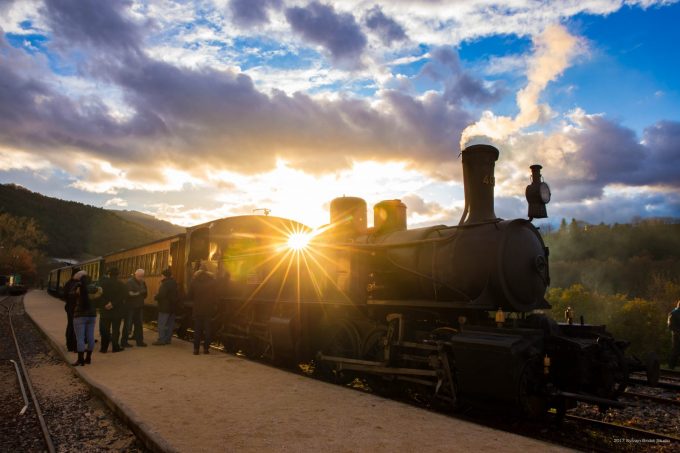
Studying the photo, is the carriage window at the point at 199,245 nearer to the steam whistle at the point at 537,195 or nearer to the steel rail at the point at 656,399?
the steam whistle at the point at 537,195

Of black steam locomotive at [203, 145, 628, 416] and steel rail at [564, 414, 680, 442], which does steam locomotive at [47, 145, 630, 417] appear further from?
steel rail at [564, 414, 680, 442]

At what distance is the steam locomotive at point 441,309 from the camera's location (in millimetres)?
5797

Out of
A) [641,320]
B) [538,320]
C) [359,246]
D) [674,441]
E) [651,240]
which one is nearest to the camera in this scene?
[674,441]

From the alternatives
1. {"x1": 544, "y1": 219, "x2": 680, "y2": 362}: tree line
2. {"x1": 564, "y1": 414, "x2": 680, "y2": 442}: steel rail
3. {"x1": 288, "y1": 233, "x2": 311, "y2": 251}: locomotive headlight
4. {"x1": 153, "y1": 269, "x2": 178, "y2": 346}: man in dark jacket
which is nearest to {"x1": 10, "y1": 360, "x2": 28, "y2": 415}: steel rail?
{"x1": 153, "y1": 269, "x2": 178, "y2": 346}: man in dark jacket

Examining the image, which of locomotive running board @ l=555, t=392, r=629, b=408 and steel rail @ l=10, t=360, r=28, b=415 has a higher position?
locomotive running board @ l=555, t=392, r=629, b=408

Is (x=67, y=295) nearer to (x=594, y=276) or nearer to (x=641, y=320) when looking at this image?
(x=641, y=320)

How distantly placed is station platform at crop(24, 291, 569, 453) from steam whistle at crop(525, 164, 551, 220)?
330cm

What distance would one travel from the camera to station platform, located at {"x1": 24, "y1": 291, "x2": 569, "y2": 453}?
4.41 meters

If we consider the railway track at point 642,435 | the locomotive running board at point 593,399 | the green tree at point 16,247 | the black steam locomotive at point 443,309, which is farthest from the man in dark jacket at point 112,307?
the green tree at point 16,247

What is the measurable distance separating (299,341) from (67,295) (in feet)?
15.8

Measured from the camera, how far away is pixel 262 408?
18.7 ft

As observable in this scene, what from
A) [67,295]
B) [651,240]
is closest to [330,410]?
[67,295]

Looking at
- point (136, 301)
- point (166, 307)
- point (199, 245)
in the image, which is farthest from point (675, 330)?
point (136, 301)

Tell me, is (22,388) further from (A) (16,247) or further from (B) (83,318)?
(A) (16,247)
